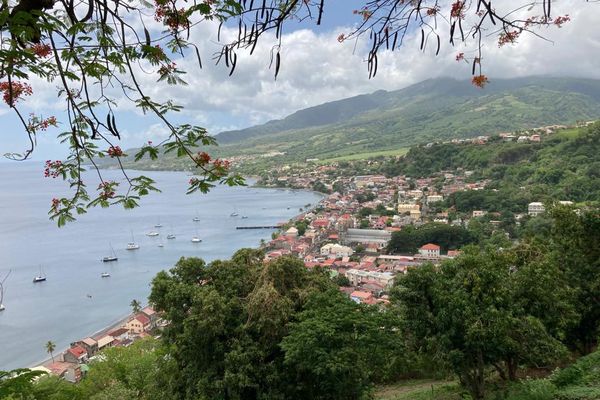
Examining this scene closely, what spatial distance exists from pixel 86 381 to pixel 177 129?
8774mm

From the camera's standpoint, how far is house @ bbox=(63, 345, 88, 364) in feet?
51.8

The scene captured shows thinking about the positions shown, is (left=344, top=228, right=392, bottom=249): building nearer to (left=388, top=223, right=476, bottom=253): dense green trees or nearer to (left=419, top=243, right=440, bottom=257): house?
(left=388, top=223, right=476, bottom=253): dense green trees

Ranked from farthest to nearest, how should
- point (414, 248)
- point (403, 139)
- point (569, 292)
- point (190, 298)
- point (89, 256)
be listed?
point (403, 139) < point (89, 256) < point (414, 248) < point (190, 298) < point (569, 292)

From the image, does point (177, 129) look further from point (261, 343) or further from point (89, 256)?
point (89, 256)

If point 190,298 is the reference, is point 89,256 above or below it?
below

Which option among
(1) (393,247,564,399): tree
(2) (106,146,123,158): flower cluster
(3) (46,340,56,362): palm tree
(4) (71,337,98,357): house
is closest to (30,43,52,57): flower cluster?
(2) (106,146,123,158): flower cluster

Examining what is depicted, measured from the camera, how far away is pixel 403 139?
3698 inches

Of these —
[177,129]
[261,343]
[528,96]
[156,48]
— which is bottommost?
[261,343]

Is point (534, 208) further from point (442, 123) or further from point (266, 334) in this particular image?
point (442, 123)

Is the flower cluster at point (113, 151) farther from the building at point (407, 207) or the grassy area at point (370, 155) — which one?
the grassy area at point (370, 155)

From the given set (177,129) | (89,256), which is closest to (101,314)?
(89,256)

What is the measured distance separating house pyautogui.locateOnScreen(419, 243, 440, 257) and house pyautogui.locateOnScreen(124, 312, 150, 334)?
1664cm

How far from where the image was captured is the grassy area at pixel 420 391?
6.27 metres

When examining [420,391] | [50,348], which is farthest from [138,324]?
[420,391]
